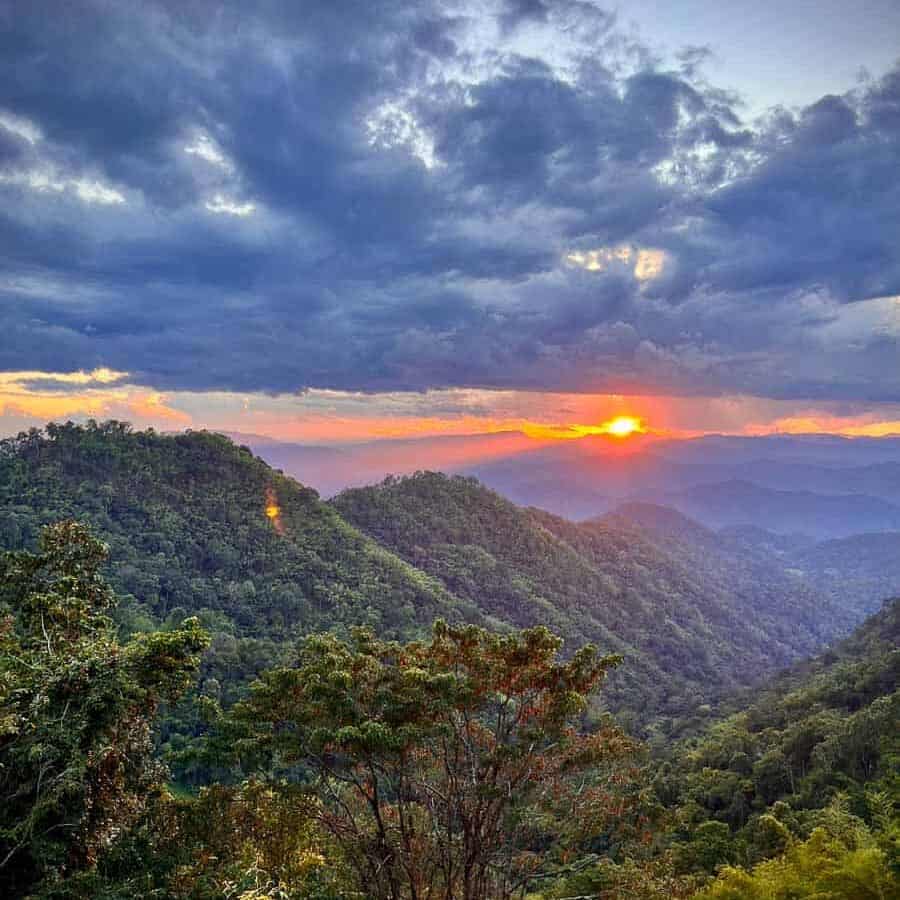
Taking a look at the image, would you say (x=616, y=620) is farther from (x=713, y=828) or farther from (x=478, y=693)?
(x=478, y=693)

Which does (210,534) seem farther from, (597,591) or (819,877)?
(819,877)

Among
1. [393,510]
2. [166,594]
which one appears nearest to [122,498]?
[166,594]

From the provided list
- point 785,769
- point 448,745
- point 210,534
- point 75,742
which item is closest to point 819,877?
point 448,745

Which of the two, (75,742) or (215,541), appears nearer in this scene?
(75,742)

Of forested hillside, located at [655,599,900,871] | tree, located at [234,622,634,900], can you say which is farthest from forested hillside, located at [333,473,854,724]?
tree, located at [234,622,634,900]

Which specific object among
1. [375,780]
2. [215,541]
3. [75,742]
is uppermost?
[75,742]

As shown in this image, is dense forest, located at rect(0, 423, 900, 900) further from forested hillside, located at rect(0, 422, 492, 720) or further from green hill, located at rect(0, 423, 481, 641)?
green hill, located at rect(0, 423, 481, 641)
